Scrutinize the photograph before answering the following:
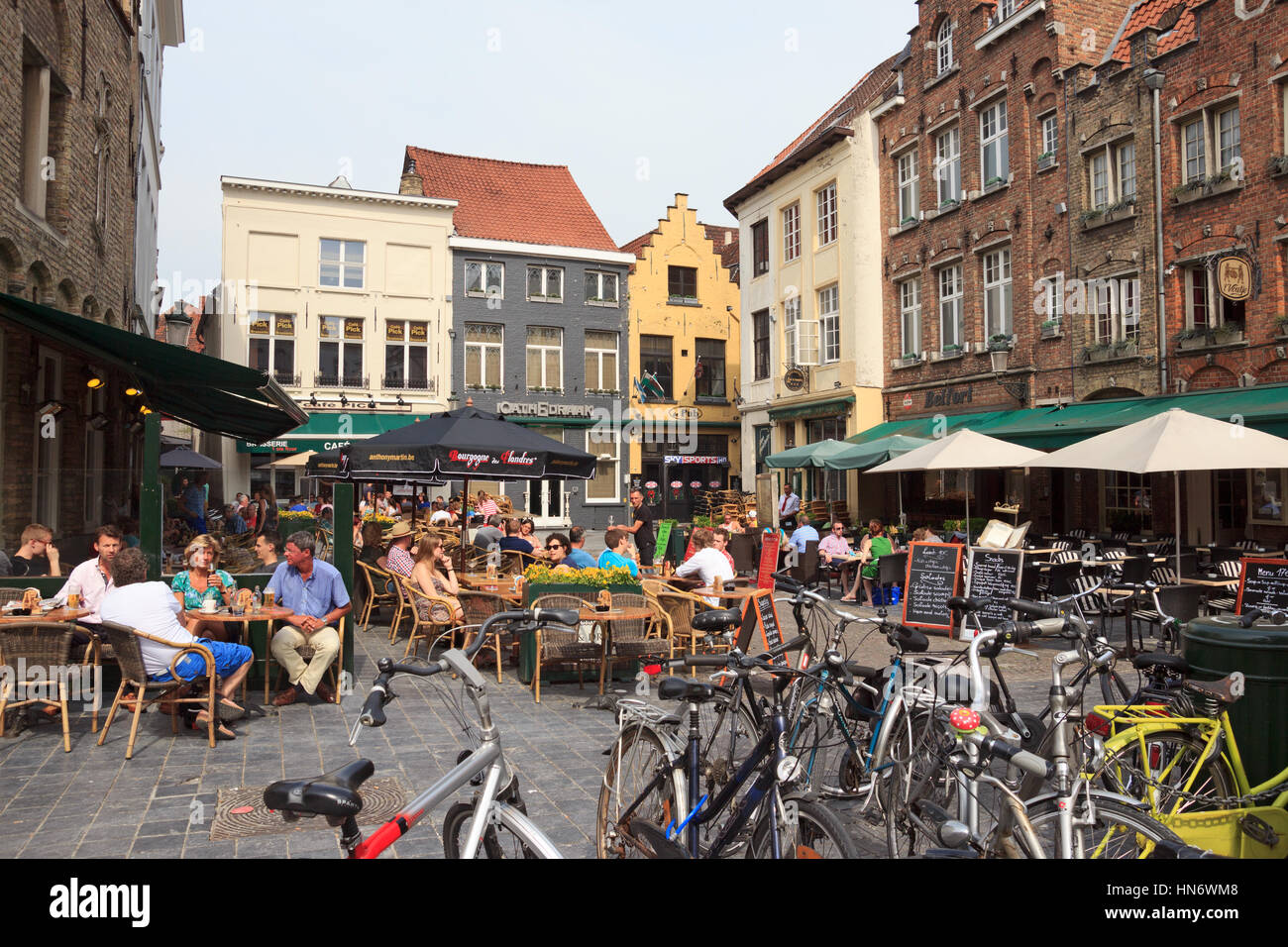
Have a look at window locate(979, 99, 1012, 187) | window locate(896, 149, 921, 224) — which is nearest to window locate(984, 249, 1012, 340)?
window locate(979, 99, 1012, 187)

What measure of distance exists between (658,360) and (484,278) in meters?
6.94

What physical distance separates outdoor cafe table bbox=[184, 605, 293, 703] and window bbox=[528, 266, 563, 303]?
25.5 m

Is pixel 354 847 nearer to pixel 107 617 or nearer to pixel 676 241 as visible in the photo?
pixel 107 617

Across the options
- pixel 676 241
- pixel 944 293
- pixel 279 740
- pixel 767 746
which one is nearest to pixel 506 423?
pixel 279 740

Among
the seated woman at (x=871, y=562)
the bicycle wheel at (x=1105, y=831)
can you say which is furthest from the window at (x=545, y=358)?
the bicycle wheel at (x=1105, y=831)

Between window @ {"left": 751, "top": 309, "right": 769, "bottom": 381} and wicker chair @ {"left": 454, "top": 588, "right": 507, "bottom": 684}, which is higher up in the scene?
window @ {"left": 751, "top": 309, "right": 769, "bottom": 381}

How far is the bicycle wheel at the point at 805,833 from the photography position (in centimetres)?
279

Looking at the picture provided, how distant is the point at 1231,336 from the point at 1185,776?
43.4 feet

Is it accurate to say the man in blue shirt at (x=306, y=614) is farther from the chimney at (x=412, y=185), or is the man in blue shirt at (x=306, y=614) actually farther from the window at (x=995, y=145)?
the chimney at (x=412, y=185)

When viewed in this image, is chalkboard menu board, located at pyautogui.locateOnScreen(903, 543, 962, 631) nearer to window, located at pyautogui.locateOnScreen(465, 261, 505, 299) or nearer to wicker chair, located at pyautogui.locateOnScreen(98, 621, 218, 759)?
wicker chair, located at pyautogui.locateOnScreen(98, 621, 218, 759)

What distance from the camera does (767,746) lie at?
3.13 m

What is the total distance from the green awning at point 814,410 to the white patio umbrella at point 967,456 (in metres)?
9.75

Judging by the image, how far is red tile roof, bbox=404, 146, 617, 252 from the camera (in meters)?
32.2

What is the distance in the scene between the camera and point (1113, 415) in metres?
14.9
